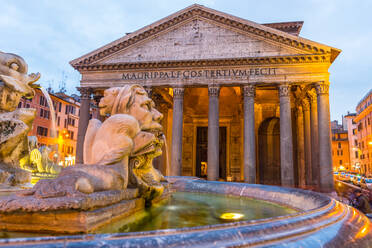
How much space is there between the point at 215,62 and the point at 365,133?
38547 millimetres

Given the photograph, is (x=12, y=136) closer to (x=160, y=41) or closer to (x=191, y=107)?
(x=160, y=41)

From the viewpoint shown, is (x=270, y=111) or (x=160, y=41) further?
(x=270, y=111)

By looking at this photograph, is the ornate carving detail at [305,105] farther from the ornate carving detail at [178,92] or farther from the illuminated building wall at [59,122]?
the illuminated building wall at [59,122]

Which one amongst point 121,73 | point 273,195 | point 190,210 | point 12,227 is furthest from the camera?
point 121,73

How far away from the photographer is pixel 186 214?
2.87 meters

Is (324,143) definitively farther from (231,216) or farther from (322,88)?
(231,216)

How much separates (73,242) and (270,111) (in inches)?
933

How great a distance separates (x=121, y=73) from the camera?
1909 cm

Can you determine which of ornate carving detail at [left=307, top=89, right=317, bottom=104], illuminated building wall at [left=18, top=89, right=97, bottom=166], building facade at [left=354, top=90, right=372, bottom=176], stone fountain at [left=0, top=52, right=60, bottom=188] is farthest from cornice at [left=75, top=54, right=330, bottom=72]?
building facade at [left=354, top=90, right=372, bottom=176]

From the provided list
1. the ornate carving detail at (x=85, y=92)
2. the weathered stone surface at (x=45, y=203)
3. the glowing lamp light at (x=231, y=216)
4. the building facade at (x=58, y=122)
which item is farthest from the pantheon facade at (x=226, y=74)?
the weathered stone surface at (x=45, y=203)

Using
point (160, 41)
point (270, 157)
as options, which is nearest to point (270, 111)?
point (270, 157)

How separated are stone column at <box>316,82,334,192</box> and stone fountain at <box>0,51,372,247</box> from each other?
1394cm

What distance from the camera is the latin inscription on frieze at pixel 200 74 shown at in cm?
1735

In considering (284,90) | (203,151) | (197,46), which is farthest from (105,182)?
(203,151)
